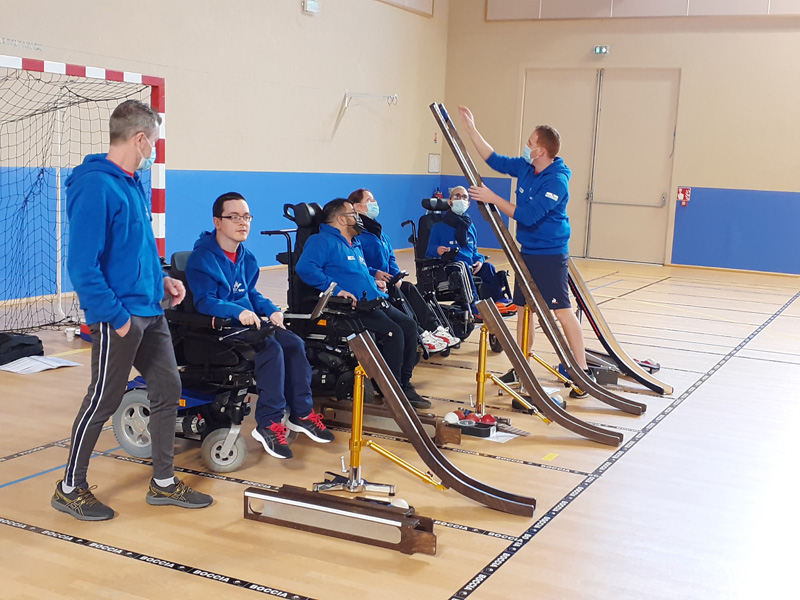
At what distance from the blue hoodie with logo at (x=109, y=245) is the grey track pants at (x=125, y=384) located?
0.24 feet

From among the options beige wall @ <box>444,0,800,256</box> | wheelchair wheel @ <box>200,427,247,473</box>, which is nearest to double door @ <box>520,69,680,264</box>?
beige wall @ <box>444,0,800,256</box>

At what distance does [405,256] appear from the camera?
12.5m

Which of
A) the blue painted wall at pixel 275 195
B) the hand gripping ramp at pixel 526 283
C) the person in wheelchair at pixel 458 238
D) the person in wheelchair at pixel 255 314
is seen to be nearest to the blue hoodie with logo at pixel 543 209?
the hand gripping ramp at pixel 526 283

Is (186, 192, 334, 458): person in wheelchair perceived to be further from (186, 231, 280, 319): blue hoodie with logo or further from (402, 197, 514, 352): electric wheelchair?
(402, 197, 514, 352): electric wheelchair

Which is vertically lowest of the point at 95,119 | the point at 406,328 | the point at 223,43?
the point at 406,328

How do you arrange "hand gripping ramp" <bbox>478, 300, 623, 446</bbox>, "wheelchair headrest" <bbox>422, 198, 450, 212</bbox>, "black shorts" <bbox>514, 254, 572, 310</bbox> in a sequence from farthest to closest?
"wheelchair headrest" <bbox>422, 198, 450, 212</bbox> < "black shorts" <bbox>514, 254, 572, 310</bbox> < "hand gripping ramp" <bbox>478, 300, 623, 446</bbox>

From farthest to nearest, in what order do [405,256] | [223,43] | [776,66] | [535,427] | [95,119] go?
[405,256], [776,66], [223,43], [95,119], [535,427]

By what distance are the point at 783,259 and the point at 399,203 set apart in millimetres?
5438

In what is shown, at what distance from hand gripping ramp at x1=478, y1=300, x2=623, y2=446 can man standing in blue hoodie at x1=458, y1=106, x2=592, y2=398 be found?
693 millimetres

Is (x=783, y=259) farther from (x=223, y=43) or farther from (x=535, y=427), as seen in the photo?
(x=535, y=427)

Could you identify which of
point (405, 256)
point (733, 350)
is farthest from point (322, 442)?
point (405, 256)

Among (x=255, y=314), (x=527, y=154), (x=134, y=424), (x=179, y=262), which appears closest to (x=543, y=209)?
(x=527, y=154)

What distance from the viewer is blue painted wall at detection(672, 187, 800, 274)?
38.9 feet

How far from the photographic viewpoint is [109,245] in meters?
2.80
